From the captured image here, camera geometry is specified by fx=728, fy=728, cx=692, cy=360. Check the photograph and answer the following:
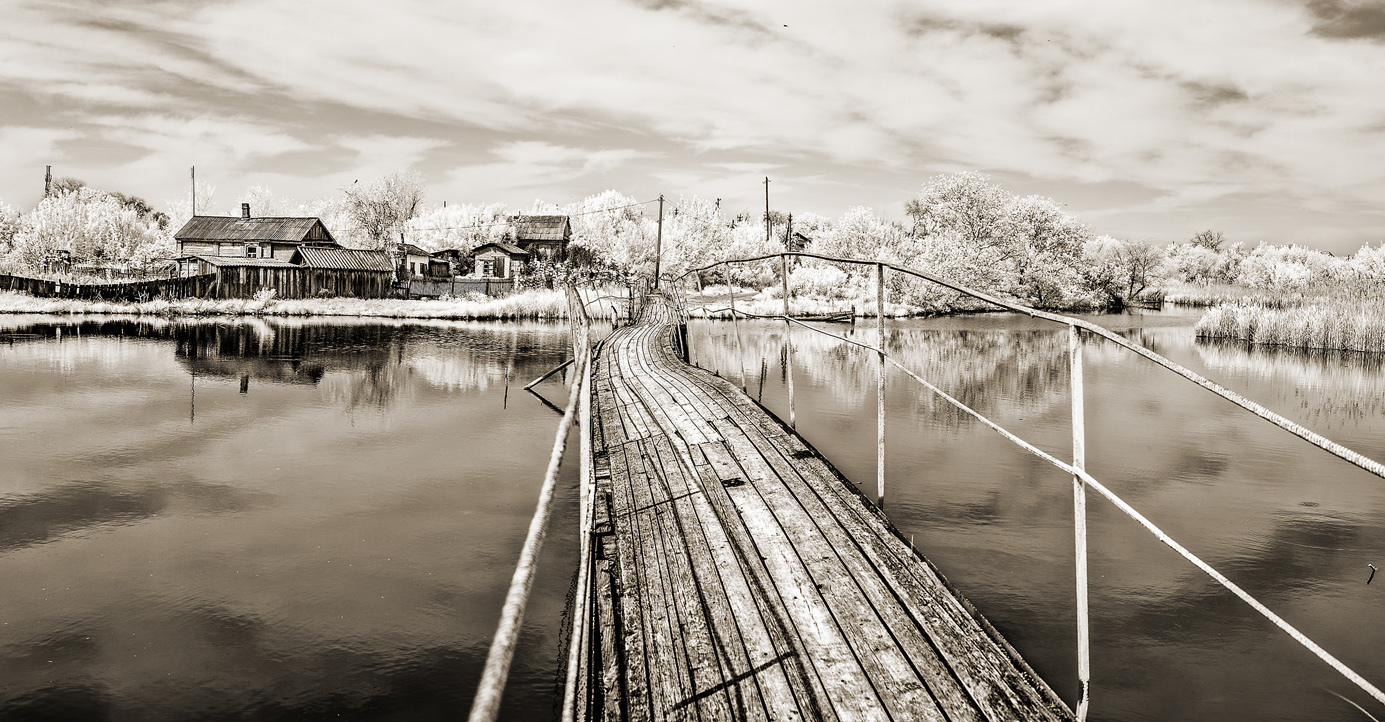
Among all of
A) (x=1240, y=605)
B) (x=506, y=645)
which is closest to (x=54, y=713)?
(x=506, y=645)

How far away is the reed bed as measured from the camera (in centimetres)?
1912

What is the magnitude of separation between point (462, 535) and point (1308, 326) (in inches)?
945

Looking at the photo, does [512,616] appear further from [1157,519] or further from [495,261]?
[495,261]

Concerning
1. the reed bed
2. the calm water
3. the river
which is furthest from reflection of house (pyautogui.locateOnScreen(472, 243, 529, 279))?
the reed bed

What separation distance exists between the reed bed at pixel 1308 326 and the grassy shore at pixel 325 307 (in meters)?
21.9

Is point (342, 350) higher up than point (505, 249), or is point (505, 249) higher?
point (505, 249)

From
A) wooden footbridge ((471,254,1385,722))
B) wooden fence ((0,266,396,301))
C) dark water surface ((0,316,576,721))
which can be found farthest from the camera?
wooden fence ((0,266,396,301))

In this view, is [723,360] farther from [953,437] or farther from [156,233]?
[156,233]

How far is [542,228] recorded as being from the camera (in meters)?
61.2

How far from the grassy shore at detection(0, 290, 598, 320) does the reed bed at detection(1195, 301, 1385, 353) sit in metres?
21.9

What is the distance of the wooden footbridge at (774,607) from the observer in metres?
2.51

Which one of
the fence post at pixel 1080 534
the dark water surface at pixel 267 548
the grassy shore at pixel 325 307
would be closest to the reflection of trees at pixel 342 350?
the dark water surface at pixel 267 548

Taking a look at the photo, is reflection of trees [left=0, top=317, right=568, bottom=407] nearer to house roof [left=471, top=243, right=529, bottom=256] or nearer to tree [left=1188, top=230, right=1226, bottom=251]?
house roof [left=471, top=243, right=529, bottom=256]

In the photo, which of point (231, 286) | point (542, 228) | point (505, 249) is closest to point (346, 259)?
point (231, 286)
